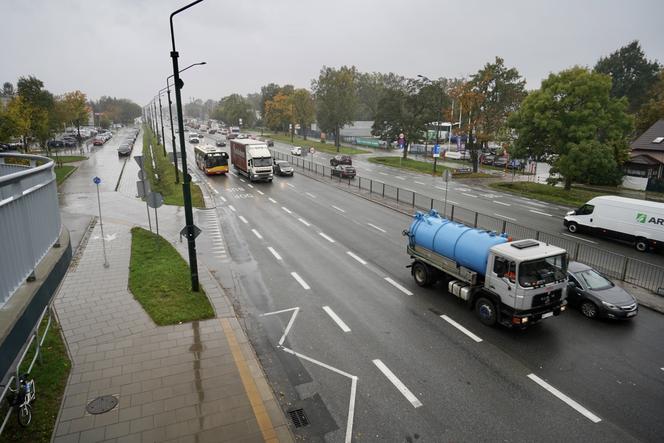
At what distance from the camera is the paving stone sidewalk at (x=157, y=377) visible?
7.60m

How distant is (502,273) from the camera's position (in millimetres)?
11227

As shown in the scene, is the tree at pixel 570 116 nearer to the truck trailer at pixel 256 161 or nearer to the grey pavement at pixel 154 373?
the truck trailer at pixel 256 161

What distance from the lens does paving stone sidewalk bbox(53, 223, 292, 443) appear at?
760cm

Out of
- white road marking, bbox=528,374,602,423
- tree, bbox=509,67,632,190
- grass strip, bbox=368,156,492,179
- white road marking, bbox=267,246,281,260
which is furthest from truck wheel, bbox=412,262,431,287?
grass strip, bbox=368,156,492,179

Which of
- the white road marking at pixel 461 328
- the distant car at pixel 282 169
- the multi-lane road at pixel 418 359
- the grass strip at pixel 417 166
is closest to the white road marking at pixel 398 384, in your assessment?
the multi-lane road at pixel 418 359

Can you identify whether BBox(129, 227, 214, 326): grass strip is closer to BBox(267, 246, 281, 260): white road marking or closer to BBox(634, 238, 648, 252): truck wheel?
BBox(267, 246, 281, 260): white road marking

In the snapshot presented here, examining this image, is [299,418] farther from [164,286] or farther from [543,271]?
[164,286]

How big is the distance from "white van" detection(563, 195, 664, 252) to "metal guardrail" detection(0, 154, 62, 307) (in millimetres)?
22543

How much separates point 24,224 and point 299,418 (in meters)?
5.82

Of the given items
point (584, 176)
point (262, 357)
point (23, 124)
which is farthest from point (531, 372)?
point (23, 124)

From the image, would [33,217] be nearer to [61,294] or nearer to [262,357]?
[262,357]

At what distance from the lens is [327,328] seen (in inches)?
464

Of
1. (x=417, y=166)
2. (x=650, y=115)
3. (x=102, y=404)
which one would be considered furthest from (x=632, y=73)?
(x=102, y=404)

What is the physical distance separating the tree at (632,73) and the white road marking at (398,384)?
291 feet
